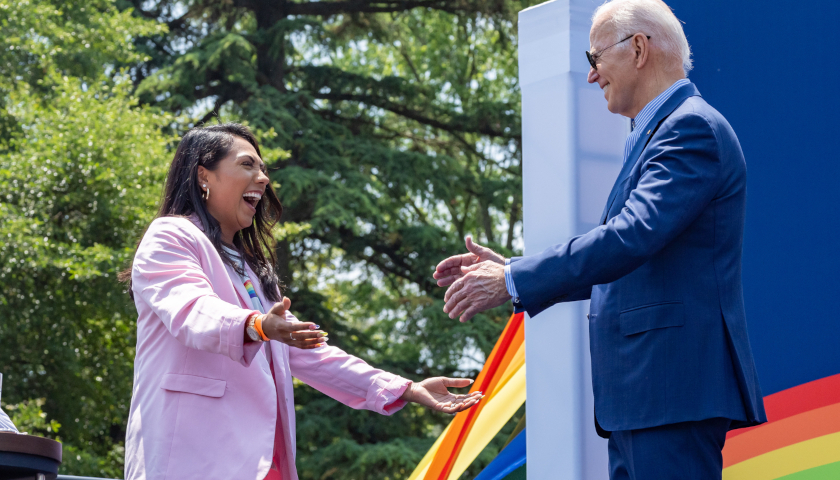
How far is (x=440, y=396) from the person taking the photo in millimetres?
2469

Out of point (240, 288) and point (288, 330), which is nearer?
point (288, 330)

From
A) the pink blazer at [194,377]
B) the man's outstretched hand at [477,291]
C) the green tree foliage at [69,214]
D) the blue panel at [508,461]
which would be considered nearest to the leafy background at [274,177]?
the green tree foliage at [69,214]

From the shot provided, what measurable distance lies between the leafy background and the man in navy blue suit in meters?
6.35

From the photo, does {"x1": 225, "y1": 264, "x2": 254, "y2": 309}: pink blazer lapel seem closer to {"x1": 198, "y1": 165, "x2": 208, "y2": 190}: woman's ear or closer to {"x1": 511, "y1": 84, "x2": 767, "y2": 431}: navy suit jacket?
{"x1": 198, "y1": 165, "x2": 208, "y2": 190}: woman's ear

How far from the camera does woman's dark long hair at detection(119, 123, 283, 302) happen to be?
2412 mm

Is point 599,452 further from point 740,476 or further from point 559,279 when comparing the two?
point 559,279

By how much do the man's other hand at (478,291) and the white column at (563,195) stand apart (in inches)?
31.3

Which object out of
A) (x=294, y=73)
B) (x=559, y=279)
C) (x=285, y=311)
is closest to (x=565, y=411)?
(x=559, y=279)

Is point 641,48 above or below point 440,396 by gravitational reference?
above

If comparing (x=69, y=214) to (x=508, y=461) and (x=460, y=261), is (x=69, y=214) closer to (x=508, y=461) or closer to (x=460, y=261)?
(x=508, y=461)

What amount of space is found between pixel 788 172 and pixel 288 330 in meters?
1.59

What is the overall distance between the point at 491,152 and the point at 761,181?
12.4 metres

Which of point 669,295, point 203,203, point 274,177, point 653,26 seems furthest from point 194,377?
point 274,177

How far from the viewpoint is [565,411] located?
2727 mm
